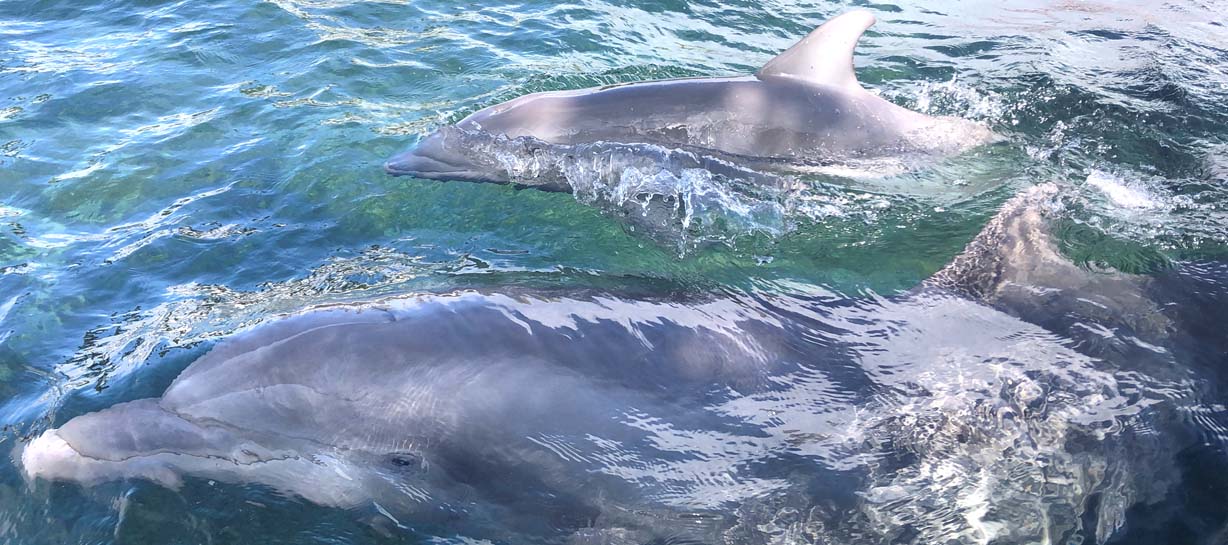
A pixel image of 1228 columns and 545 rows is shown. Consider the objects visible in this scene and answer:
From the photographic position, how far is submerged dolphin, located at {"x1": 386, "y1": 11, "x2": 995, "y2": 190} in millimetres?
9219

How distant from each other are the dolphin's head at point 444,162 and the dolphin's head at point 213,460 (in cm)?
477

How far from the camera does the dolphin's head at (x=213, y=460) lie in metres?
4.79

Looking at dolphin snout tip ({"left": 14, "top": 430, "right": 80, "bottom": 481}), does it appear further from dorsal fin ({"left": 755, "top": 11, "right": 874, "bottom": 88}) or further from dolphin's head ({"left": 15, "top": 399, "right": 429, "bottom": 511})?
dorsal fin ({"left": 755, "top": 11, "right": 874, "bottom": 88})

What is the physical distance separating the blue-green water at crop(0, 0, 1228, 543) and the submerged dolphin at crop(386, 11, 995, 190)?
0.36 m

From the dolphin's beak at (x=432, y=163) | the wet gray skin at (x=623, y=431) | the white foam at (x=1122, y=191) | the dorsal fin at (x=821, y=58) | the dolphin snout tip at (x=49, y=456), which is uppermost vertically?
the dorsal fin at (x=821, y=58)

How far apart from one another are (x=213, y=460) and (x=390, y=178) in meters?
4.95

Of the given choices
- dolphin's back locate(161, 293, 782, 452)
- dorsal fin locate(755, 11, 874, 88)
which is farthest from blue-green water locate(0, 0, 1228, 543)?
dorsal fin locate(755, 11, 874, 88)

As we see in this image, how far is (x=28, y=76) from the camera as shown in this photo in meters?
12.2

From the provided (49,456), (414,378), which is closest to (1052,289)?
(414,378)

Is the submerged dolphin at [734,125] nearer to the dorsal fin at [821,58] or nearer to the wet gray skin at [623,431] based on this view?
the dorsal fin at [821,58]

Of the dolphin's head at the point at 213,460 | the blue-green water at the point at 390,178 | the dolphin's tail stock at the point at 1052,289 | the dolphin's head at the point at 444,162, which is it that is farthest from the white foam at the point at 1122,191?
the dolphin's head at the point at 213,460

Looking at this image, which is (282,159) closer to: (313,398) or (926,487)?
(313,398)

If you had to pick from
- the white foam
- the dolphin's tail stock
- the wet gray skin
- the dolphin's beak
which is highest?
the dolphin's tail stock

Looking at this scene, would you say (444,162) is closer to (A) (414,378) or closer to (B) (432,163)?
(B) (432,163)
